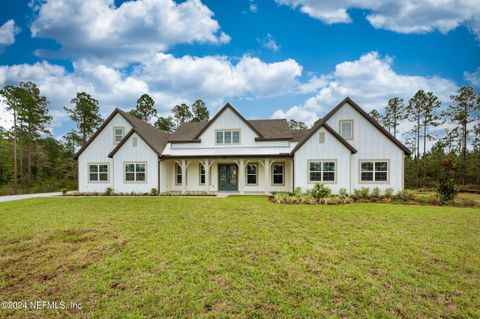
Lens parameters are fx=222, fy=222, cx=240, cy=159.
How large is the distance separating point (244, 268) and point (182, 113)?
3869 centimetres

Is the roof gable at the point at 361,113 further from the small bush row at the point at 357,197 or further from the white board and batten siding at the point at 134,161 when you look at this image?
the white board and batten siding at the point at 134,161

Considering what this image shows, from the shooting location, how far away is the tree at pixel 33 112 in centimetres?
2669

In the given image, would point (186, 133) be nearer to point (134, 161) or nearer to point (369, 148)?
point (134, 161)

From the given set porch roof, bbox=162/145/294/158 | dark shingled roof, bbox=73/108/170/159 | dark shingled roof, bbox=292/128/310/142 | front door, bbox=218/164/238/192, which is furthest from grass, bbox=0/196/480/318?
dark shingled roof, bbox=292/128/310/142

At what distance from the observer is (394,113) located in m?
34.2

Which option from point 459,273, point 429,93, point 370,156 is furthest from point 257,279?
point 429,93

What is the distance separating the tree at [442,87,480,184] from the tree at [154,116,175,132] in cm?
4121

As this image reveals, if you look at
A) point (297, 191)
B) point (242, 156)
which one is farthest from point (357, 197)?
point (242, 156)

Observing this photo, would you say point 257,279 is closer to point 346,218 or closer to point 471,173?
point 346,218

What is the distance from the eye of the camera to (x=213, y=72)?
21188 millimetres

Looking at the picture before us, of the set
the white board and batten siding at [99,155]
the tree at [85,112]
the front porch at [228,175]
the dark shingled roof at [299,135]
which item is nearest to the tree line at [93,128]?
the tree at [85,112]

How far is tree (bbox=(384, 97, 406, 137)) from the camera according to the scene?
3334cm

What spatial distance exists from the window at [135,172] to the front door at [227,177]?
618cm

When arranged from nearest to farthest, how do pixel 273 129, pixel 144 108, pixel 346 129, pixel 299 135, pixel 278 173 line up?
pixel 346 129 < pixel 278 173 < pixel 273 129 < pixel 299 135 < pixel 144 108
